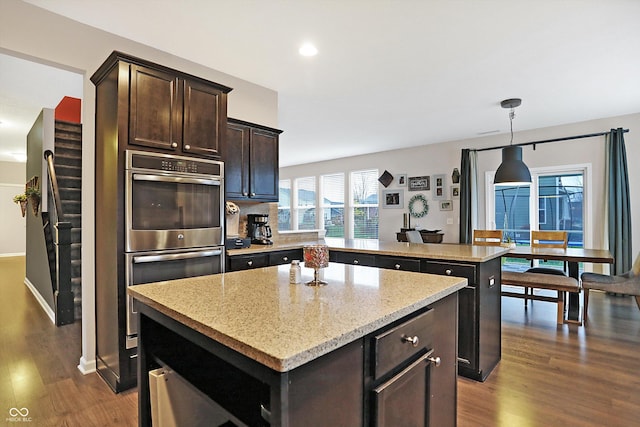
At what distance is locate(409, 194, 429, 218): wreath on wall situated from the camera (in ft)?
22.9

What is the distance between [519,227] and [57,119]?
732 centimetres

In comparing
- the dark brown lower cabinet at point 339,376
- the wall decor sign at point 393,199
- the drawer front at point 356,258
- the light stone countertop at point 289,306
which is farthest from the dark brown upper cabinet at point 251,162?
the wall decor sign at point 393,199

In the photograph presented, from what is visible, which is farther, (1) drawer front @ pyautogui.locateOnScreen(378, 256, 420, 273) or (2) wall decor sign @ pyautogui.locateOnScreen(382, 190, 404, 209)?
(2) wall decor sign @ pyautogui.locateOnScreen(382, 190, 404, 209)

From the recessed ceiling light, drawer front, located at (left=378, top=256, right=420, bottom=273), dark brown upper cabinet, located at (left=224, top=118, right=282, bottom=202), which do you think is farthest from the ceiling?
drawer front, located at (left=378, top=256, right=420, bottom=273)

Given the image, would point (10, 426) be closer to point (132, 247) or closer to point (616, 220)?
point (132, 247)

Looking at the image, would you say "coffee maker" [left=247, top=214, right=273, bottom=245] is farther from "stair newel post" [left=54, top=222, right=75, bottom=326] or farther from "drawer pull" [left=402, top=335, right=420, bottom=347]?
"drawer pull" [left=402, top=335, right=420, bottom=347]

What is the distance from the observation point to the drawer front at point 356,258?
2.99 metres

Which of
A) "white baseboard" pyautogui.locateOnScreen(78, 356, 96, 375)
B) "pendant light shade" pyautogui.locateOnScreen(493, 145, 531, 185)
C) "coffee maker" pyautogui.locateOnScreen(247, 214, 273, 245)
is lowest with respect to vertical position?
"white baseboard" pyautogui.locateOnScreen(78, 356, 96, 375)

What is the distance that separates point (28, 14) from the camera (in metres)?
2.34

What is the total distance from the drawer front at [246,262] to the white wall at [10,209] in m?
9.57

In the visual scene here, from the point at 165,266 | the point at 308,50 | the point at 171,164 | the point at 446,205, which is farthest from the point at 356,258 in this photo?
the point at 446,205

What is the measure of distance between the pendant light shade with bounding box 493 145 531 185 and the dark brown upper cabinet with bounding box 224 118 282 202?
2.83 meters

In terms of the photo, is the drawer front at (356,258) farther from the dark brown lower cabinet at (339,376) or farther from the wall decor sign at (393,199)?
the wall decor sign at (393,199)

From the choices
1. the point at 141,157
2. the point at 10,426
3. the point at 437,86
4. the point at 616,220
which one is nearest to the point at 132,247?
the point at 141,157
